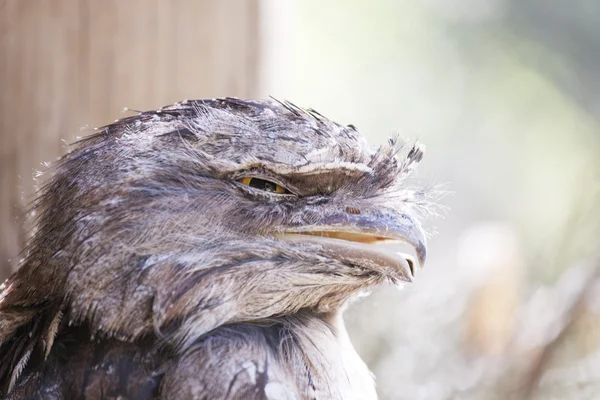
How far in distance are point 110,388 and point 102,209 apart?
435 millimetres

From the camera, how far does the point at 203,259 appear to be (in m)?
1.89

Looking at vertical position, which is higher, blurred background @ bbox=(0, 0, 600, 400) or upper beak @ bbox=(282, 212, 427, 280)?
upper beak @ bbox=(282, 212, 427, 280)

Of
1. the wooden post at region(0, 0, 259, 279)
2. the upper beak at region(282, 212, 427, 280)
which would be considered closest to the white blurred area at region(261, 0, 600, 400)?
the wooden post at region(0, 0, 259, 279)

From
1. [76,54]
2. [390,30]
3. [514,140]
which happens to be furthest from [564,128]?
[76,54]

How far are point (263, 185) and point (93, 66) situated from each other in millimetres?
1302

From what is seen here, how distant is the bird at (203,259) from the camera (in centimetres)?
182

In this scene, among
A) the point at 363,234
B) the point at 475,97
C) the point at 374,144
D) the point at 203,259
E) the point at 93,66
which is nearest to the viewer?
the point at 203,259

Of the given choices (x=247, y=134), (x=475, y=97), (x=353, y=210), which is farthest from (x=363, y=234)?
(x=475, y=97)

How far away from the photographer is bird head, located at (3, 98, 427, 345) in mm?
→ 1853

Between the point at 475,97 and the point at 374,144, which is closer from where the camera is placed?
the point at 374,144

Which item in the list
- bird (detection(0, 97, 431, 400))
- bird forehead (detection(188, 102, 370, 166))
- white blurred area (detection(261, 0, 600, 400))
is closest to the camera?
bird (detection(0, 97, 431, 400))

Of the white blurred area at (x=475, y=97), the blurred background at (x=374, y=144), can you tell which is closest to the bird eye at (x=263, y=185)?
the blurred background at (x=374, y=144)

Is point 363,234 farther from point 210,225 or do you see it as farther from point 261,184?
point 210,225

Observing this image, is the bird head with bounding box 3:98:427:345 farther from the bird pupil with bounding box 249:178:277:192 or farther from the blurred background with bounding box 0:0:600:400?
the blurred background with bounding box 0:0:600:400
